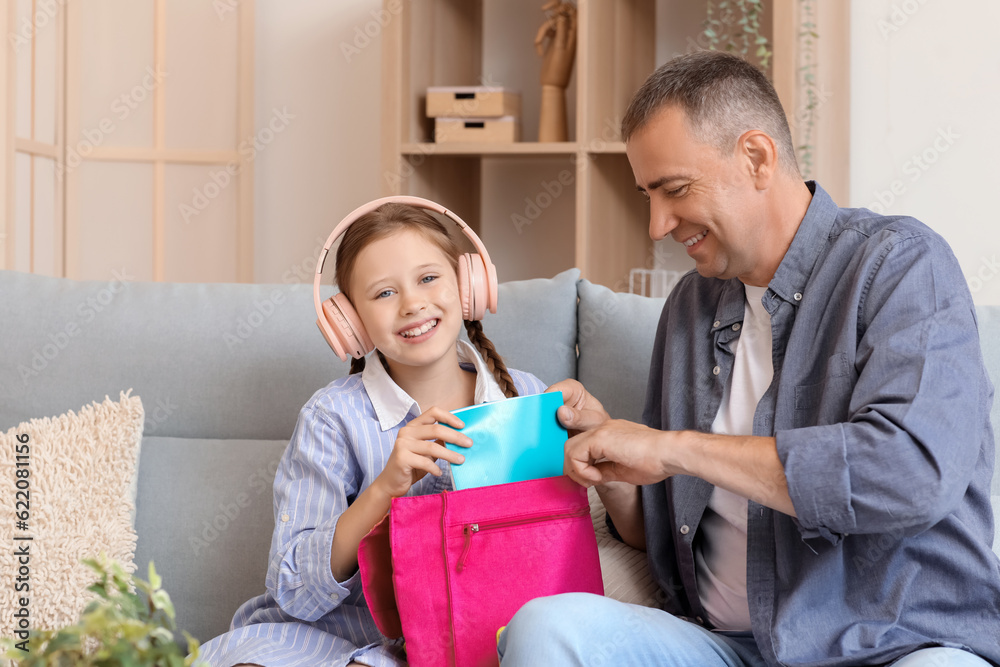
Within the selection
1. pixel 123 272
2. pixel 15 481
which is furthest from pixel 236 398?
pixel 123 272

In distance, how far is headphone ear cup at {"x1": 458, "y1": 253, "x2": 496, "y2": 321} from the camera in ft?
4.46

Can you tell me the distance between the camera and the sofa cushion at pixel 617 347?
1.58 meters

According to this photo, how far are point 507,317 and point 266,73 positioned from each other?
5.85ft

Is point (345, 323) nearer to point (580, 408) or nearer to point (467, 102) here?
point (580, 408)

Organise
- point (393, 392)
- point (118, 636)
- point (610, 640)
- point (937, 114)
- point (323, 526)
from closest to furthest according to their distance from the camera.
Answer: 1. point (118, 636)
2. point (610, 640)
3. point (323, 526)
4. point (393, 392)
5. point (937, 114)

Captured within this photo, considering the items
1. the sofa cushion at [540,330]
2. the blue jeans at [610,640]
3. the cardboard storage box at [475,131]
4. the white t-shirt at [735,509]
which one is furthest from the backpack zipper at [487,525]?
the cardboard storage box at [475,131]

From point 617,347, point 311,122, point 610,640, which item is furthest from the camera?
point 311,122

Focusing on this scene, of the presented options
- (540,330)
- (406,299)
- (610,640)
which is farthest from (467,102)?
(610,640)

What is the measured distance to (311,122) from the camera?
9.81ft

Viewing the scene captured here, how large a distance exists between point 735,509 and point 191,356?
1.05 m

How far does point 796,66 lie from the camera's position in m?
2.04

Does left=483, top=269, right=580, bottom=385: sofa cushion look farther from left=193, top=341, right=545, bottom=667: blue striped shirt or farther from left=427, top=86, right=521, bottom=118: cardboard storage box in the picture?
left=427, top=86, right=521, bottom=118: cardboard storage box

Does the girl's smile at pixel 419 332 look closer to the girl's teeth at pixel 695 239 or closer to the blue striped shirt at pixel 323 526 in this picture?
the blue striped shirt at pixel 323 526

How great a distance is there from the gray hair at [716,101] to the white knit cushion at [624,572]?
0.59m
